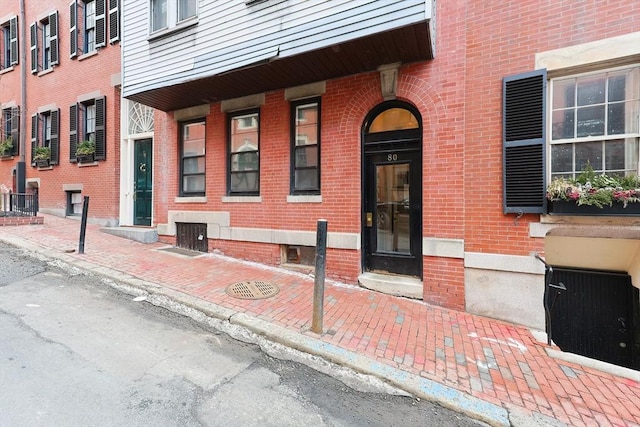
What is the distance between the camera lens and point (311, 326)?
3812 millimetres

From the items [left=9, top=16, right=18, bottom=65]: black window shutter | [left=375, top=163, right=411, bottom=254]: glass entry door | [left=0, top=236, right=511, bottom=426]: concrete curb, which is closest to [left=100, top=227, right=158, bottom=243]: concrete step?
[left=0, top=236, right=511, bottom=426]: concrete curb

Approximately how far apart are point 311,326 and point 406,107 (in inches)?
153

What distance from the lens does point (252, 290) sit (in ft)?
16.3

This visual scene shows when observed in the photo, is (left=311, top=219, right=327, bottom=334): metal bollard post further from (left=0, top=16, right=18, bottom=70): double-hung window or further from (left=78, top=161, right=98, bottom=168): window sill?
(left=0, top=16, right=18, bottom=70): double-hung window

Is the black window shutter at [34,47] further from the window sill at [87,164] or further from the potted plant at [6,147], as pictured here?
the window sill at [87,164]

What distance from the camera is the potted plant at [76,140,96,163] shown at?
994cm

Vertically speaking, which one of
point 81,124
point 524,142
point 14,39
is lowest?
point 524,142

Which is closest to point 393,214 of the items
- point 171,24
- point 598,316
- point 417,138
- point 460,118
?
point 417,138

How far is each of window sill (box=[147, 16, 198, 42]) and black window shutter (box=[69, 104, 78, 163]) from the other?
5.60m

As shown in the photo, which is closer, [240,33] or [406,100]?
[406,100]

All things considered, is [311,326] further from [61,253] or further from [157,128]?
[157,128]

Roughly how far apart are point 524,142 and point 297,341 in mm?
4088

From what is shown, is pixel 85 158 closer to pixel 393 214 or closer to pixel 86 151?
pixel 86 151

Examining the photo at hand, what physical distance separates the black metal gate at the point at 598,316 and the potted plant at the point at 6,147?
60.0 ft
